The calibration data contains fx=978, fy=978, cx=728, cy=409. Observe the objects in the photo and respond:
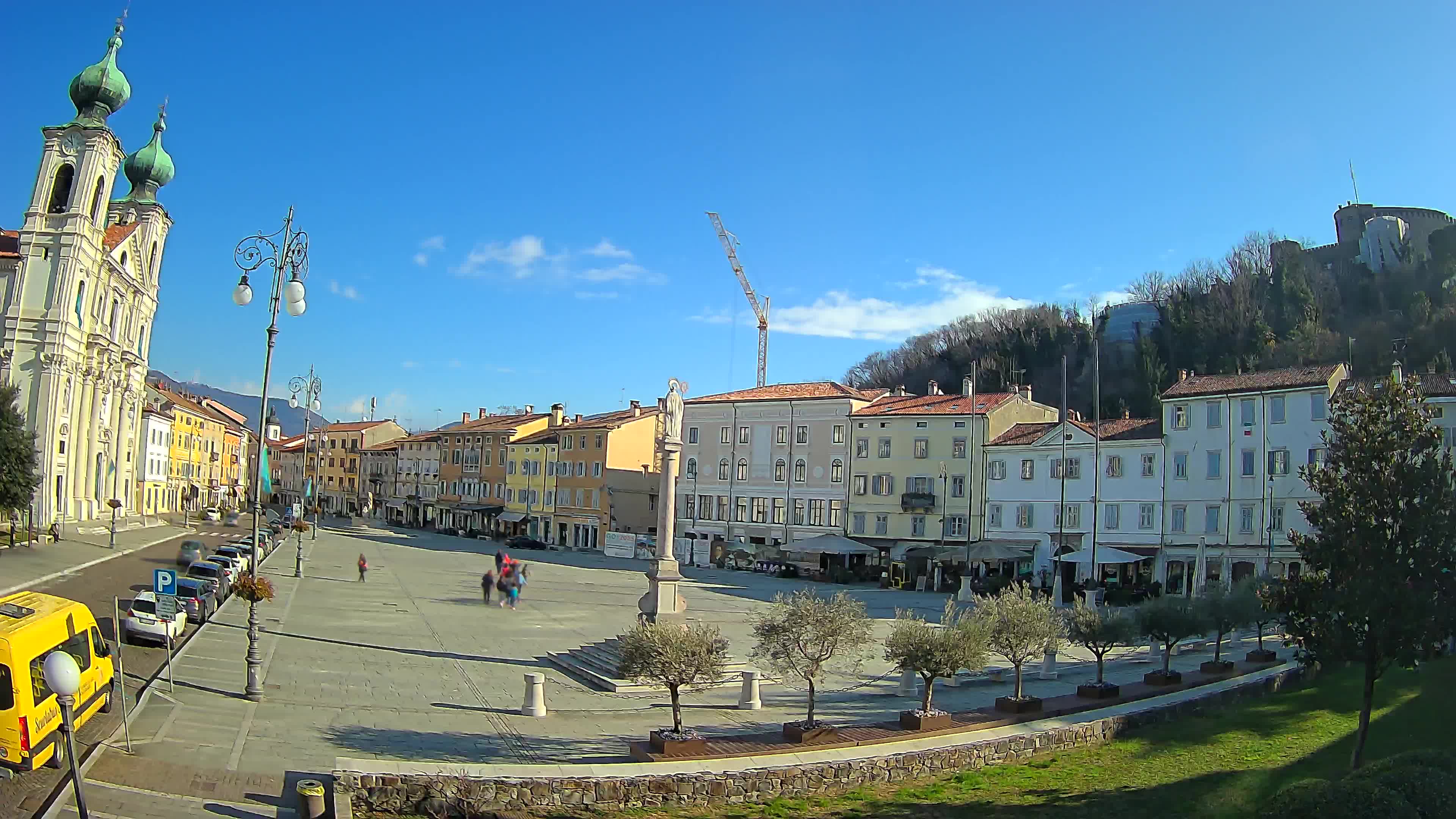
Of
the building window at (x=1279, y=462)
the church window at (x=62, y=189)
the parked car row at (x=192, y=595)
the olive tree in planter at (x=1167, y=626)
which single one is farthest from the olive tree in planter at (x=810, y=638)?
the church window at (x=62, y=189)

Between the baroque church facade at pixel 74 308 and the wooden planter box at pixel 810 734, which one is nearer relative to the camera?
the wooden planter box at pixel 810 734

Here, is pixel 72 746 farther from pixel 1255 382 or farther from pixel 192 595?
pixel 1255 382

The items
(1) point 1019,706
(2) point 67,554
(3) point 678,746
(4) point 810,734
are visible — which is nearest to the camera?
(3) point 678,746

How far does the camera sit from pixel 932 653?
15.1 m

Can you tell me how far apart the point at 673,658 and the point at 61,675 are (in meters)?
7.51

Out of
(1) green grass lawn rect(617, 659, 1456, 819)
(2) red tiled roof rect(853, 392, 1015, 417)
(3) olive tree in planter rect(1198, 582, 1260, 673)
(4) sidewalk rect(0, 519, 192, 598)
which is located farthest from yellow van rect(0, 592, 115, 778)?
(2) red tiled roof rect(853, 392, 1015, 417)

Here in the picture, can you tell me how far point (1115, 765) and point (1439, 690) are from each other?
858 cm

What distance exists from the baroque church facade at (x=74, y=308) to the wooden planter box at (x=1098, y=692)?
184 ft

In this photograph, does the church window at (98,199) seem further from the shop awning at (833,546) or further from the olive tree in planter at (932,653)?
the olive tree in planter at (932,653)

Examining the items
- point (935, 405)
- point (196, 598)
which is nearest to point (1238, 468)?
point (935, 405)

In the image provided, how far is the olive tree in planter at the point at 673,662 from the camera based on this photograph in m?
13.6

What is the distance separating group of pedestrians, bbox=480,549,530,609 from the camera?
35.3 m

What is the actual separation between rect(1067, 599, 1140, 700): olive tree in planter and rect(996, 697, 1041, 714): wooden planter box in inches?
78.5

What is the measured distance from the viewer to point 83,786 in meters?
11.8
